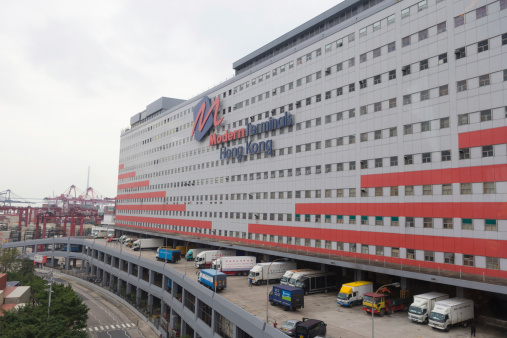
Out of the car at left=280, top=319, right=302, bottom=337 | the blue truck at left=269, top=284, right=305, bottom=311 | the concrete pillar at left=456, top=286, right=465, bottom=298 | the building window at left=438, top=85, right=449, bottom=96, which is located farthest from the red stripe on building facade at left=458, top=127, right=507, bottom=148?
the car at left=280, top=319, right=302, bottom=337

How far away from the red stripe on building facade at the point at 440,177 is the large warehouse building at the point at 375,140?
13 cm

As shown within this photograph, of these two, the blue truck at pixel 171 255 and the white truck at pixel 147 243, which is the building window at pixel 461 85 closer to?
the blue truck at pixel 171 255

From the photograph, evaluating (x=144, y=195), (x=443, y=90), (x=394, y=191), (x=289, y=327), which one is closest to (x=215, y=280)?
(x=289, y=327)

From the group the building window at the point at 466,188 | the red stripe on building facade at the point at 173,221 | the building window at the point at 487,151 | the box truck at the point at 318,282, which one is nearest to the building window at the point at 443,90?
the building window at the point at 487,151

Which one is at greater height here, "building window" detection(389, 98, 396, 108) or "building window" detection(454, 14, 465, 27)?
"building window" detection(454, 14, 465, 27)

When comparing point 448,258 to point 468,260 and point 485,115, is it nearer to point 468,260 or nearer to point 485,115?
point 468,260

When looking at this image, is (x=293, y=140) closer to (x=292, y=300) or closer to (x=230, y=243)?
(x=230, y=243)

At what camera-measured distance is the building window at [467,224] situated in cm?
4016

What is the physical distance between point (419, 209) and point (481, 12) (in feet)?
80.6

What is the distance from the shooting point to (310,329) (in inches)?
1271

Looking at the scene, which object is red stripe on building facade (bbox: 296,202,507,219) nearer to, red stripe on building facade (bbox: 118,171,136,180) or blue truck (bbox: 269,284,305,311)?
blue truck (bbox: 269,284,305,311)

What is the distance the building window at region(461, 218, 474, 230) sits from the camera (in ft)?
132

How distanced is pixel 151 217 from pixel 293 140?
2663 inches

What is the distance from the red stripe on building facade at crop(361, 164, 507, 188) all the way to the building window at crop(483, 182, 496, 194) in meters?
0.45
